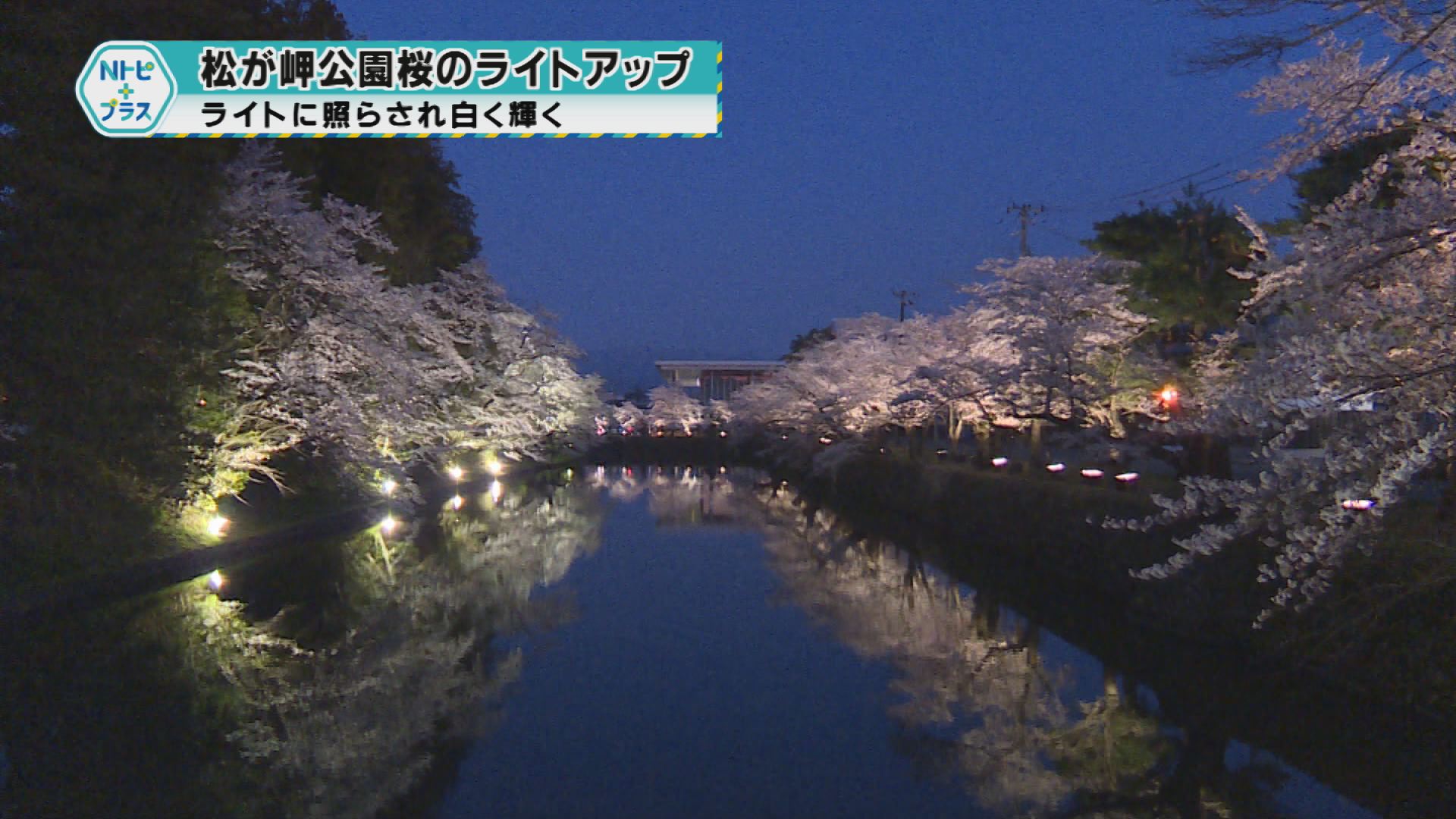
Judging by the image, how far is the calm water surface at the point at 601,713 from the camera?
21.1 feet

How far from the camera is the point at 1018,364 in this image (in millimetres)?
21938

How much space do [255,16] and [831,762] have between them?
2065cm

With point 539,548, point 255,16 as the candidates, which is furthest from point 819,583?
point 255,16

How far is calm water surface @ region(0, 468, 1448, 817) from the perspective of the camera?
21.1 ft

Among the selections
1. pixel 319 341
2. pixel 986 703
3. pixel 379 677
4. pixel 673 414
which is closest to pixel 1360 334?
pixel 986 703

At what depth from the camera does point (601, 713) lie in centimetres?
840

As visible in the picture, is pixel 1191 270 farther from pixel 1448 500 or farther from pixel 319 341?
pixel 319 341

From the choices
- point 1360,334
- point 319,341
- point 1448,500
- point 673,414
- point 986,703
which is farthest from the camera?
point 673,414

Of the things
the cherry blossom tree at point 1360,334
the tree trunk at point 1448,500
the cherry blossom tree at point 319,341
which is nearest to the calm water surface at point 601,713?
the cherry blossom tree at point 1360,334

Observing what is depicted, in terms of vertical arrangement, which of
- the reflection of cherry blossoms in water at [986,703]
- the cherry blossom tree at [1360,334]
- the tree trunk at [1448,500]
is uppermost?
the cherry blossom tree at [1360,334]

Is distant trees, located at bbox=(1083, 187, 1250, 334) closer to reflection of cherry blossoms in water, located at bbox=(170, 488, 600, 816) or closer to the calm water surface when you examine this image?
the calm water surface

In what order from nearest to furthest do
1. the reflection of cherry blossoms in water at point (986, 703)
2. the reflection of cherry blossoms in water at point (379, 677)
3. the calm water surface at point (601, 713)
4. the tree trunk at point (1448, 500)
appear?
the calm water surface at point (601, 713) → the reflection of cherry blossoms in water at point (379, 677) → the reflection of cherry blossoms in water at point (986, 703) → the tree trunk at point (1448, 500)

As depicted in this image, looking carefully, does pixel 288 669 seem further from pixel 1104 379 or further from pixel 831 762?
pixel 1104 379

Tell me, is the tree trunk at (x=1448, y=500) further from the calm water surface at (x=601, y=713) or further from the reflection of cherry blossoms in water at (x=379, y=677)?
the reflection of cherry blossoms in water at (x=379, y=677)
